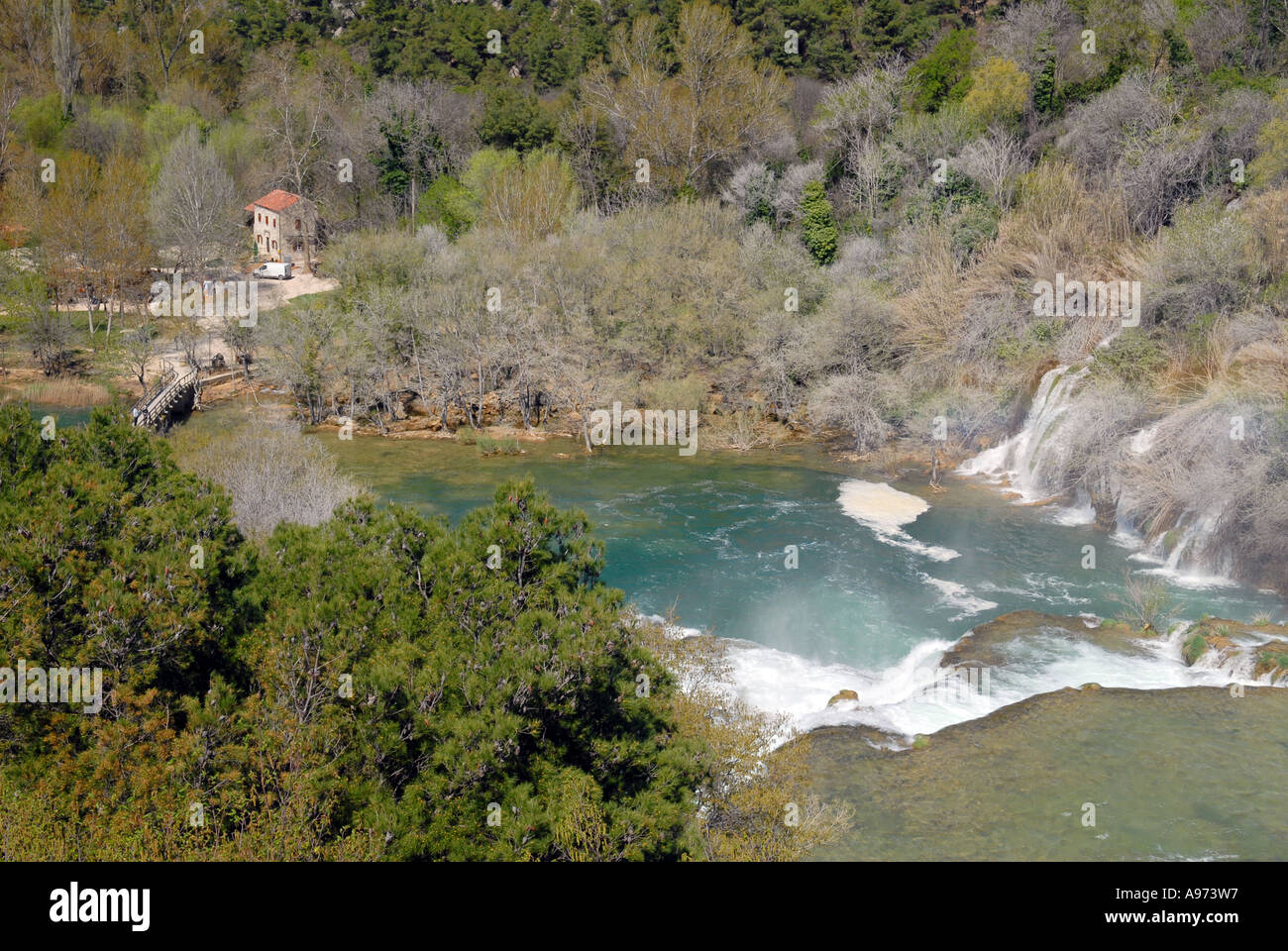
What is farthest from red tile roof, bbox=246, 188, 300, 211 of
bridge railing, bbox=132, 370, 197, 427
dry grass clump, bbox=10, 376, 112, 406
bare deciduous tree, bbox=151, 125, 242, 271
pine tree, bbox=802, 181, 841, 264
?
pine tree, bbox=802, 181, 841, 264

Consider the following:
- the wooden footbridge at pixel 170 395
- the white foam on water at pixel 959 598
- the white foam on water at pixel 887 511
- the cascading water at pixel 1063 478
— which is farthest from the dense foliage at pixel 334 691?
the wooden footbridge at pixel 170 395

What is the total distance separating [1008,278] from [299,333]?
120 ft

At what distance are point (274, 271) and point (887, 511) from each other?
53649mm

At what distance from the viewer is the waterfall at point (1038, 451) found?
38625 mm

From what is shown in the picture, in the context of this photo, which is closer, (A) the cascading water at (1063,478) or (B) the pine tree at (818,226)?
(A) the cascading water at (1063,478)

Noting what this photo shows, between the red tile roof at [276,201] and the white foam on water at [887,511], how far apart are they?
57.0 meters

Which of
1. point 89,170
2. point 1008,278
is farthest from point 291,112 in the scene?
point 1008,278

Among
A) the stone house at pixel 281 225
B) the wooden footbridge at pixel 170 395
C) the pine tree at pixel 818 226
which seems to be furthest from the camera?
the stone house at pixel 281 225

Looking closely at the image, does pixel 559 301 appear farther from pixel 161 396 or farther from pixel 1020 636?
pixel 1020 636

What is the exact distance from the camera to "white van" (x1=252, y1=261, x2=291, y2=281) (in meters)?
72.4

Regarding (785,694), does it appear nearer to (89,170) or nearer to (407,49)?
(89,170)

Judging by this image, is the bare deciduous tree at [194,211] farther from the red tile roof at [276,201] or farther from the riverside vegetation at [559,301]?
the red tile roof at [276,201]

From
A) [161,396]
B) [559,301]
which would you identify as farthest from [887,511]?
[161,396]

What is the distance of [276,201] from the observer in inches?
3113
